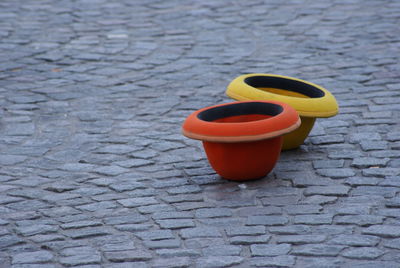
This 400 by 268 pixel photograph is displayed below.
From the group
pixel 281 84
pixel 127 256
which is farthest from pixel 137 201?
pixel 281 84

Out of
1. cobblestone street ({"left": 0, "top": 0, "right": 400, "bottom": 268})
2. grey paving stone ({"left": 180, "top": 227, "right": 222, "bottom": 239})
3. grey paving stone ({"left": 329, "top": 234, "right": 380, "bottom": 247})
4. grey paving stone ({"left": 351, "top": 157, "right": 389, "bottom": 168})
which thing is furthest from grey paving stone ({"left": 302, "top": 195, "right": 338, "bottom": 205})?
grey paving stone ({"left": 180, "top": 227, "right": 222, "bottom": 239})

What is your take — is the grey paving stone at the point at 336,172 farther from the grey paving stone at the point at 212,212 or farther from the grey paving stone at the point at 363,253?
the grey paving stone at the point at 363,253

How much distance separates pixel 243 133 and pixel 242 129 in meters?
0.03

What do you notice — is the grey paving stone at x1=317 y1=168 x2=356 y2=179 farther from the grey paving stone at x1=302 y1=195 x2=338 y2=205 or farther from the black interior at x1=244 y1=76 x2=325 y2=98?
the black interior at x1=244 y1=76 x2=325 y2=98

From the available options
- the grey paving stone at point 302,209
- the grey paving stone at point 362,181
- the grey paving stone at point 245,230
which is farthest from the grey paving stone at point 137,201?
the grey paving stone at point 362,181

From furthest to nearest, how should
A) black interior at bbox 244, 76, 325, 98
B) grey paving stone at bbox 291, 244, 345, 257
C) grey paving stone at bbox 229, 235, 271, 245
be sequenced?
black interior at bbox 244, 76, 325, 98 < grey paving stone at bbox 229, 235, 271, 245 < grey paving stone at bbox 291, 244, 345, 257

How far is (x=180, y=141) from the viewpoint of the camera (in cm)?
696

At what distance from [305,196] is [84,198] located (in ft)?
5.82

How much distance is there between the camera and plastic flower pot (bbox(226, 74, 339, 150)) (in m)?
6.15

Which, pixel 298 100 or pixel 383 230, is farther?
pixel 298 100

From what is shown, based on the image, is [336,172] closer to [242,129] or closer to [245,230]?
[242,129]

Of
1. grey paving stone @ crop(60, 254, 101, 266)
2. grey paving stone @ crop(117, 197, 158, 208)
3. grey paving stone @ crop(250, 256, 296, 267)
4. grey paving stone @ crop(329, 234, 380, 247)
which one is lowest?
grey paving stone @ crop(117, 197, 158, 208)

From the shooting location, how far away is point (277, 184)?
228 inches

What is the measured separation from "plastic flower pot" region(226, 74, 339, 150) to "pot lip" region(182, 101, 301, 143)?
468 mm
